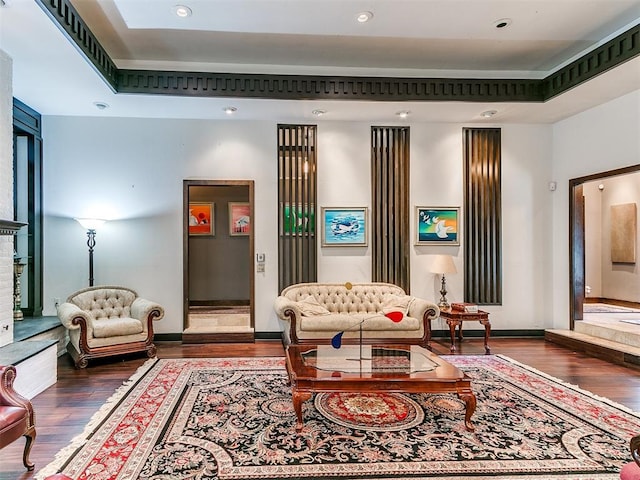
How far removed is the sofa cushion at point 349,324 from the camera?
185 inches

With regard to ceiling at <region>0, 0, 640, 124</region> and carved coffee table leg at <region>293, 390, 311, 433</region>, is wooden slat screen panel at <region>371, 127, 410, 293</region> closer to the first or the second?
ceiling at <region>0, 0, 640, 124</region>

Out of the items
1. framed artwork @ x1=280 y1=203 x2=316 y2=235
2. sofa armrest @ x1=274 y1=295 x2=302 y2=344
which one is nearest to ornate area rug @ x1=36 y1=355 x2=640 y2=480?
sofa armrest @ x1=274 y1=295 x2=302 y2=344

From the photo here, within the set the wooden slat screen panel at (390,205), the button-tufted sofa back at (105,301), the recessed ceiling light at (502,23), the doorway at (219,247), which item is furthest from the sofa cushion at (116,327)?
the recessed ceiling light at (502,23)

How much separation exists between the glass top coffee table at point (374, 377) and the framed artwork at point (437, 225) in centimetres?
287

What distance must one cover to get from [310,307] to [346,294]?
0.66 metres

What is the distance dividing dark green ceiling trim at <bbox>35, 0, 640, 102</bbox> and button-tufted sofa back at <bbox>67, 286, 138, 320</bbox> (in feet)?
8.65

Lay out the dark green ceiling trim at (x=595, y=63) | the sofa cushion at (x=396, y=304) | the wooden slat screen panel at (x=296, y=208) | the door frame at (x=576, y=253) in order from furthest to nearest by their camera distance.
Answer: the wooden slat screen panel at (x=296, y=208)
the door frame at (x=576, y=253)
the sofa cushion at (x=396, y=304)
the dark green ceiling trim at (x=595, y=63)

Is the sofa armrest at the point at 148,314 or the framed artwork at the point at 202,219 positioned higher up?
the framed artwork at the point at 202,219

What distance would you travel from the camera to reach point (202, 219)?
8586mm

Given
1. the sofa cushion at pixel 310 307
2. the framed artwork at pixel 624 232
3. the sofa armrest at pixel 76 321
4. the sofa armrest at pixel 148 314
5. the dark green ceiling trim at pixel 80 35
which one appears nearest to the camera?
the dark green ceiling trim at pixel 80 35

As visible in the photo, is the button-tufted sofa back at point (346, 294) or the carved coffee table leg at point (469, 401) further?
the button-tufted sofa back at point (346, 294)

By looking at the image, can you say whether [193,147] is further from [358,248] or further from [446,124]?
[446,124]

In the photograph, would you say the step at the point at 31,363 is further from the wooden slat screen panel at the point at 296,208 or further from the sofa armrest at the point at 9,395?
the wooden slat screen panel at the point at 296,208

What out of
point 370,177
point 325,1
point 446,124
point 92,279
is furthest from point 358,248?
point 92,279
